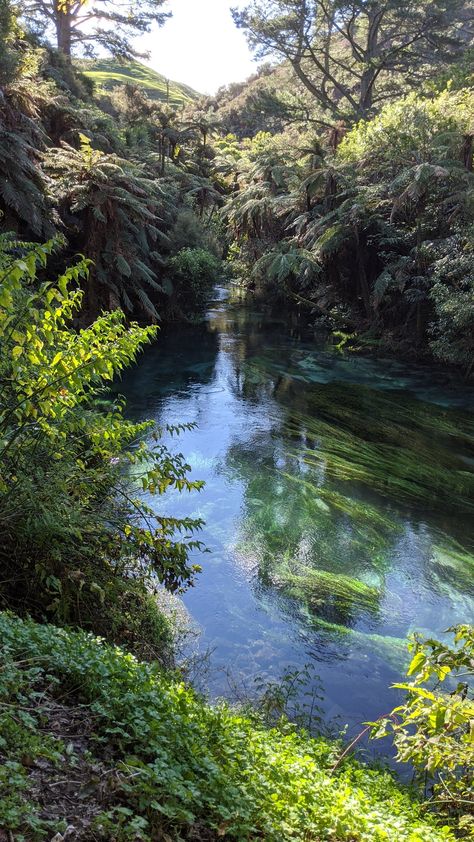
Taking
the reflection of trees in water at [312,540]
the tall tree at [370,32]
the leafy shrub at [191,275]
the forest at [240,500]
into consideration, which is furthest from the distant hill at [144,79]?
the reflection of trees in water at [312,540]

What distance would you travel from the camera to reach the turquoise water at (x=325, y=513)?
508 centimetres

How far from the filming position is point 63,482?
12.6ft

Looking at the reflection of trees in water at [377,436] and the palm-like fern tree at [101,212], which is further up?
the palm-like fern tree at [101,212]

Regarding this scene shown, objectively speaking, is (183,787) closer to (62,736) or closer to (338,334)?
(62,736)

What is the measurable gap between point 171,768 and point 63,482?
77.8 inches

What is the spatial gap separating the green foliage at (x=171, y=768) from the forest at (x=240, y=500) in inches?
0.6

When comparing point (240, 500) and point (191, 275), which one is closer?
point (240, 500)

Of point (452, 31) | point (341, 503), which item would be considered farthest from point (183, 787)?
point (452, 31)

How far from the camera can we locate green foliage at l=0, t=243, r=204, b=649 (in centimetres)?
343

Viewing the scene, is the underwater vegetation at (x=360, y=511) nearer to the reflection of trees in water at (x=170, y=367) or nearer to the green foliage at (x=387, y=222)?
the reflection of trees in water at (x=170, y=367)

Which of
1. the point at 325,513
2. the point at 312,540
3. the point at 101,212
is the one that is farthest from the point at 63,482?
the point at 101,212

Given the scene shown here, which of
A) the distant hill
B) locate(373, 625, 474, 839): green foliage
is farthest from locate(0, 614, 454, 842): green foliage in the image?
the distant hill

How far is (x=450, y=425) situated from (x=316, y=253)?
28.7 ft

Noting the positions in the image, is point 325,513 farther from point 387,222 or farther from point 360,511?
point 387,222
